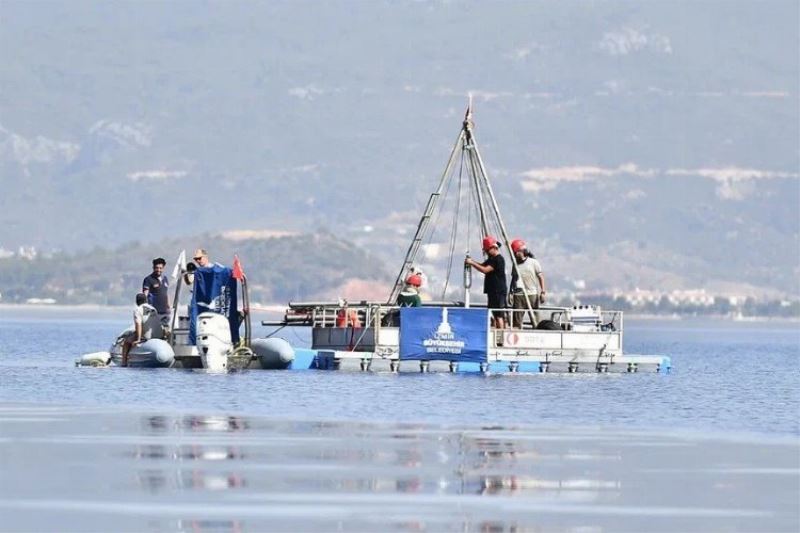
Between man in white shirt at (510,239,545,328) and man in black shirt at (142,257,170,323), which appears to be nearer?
man in black shirt at (142,257,170,323)

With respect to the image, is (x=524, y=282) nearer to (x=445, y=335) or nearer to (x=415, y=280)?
(x=445, y=335)

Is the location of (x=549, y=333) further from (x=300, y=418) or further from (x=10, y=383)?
(x=300, y=418)

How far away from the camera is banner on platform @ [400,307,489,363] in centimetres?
4709

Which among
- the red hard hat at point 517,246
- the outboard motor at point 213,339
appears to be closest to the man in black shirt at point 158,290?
the outboard motor at point 213,339

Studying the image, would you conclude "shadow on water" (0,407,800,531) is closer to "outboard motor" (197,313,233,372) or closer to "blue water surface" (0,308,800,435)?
"blue water surface" (0,308,800,435)

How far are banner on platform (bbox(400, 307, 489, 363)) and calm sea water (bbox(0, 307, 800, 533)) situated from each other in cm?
387

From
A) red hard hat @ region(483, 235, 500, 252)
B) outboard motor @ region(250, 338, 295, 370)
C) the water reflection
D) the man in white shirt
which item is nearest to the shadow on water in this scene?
the water reflection

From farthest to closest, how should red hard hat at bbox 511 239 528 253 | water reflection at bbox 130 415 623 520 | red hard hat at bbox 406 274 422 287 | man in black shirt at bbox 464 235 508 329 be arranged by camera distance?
red hard hat at bbox 406 274 422 287
red hard hat at bbox 511 239 528 253
man in black shirt at bbox 464 235 508 329
water reflection at bbox 130 415 623 520

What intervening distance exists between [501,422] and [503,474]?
844 cm

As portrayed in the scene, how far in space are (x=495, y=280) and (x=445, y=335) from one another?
4.78 ft

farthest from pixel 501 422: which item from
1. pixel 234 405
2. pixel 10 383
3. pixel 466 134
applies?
pixel 466 134

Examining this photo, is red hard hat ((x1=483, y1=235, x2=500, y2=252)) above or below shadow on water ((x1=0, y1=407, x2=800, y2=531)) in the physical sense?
above

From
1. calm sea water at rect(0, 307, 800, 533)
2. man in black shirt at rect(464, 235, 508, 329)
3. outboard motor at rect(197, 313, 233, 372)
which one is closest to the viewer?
calm sea water at rect(0, 307, 800, 533)

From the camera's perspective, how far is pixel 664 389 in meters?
44.7
